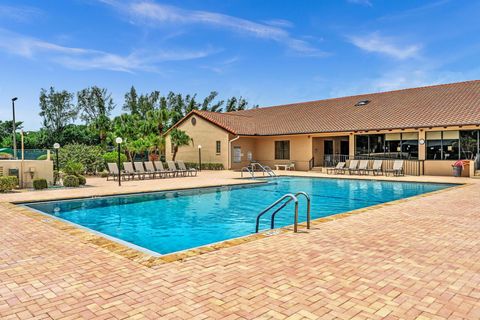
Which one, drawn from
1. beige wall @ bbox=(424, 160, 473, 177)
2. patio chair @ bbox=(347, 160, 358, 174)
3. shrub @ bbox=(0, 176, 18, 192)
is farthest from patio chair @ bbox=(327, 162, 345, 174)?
shrub @ bbox=(0, 176, 18, 192)

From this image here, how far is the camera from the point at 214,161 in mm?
29922

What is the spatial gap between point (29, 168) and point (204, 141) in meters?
16.5

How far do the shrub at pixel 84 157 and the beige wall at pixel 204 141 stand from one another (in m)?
9.19

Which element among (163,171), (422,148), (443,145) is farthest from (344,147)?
(163,171)

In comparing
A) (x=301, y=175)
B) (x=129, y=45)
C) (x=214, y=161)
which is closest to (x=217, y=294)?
(x=301, y=175)

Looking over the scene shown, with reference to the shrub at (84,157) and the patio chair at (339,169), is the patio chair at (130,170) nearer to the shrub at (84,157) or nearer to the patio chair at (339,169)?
the shrub at (84,157)

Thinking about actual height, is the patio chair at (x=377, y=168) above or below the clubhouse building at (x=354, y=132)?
below

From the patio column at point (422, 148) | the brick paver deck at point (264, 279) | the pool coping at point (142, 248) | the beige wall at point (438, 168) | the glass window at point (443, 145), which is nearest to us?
the brick paver deck at point (264, 279)

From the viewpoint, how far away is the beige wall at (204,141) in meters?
29.1

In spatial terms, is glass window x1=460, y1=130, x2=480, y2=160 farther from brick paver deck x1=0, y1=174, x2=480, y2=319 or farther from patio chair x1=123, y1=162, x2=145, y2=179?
patio chair x1=123, y1=162, x2=145, y2=179

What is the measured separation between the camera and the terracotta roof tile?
21859mm

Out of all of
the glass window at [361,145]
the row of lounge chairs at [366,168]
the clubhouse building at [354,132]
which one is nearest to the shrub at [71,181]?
the clubhouse building at [354,132]

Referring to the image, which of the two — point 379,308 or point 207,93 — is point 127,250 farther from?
point 207,93

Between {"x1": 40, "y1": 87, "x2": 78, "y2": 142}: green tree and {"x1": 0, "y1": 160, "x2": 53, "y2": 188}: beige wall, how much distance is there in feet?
122
